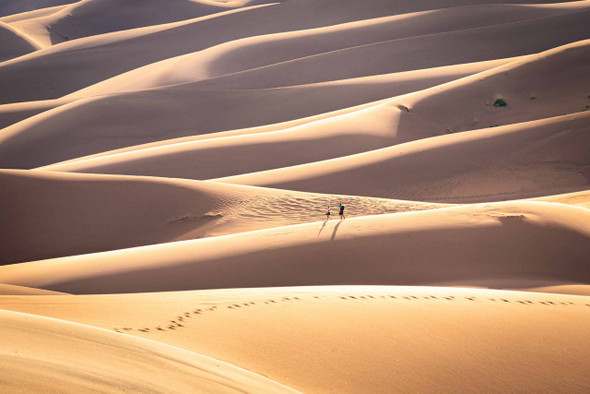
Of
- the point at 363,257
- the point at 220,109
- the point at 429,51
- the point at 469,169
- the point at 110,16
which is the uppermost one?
the point at 110,16

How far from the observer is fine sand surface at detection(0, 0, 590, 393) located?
18.6 feet

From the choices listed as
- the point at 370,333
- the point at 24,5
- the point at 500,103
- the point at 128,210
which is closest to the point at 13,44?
the point at 24,5

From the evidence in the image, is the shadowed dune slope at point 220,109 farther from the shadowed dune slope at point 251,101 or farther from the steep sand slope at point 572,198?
the steep sand slope at point 572,198

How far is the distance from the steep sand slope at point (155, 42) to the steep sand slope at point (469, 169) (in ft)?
115

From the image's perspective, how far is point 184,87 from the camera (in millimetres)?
45531

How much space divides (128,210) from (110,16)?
3018 inches

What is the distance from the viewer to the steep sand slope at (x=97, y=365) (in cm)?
372

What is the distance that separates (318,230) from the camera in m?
12.8

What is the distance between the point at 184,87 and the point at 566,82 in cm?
2534

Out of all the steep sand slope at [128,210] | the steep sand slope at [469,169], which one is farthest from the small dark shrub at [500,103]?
the steep sand slope at [128,210]

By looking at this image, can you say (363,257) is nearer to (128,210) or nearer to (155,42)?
(128,210)

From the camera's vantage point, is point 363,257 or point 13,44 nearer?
point 363,257

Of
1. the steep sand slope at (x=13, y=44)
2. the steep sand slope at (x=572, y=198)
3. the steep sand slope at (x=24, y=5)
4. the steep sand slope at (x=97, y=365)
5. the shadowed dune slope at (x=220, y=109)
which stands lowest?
the steep sand slope at (x=97, y=365)

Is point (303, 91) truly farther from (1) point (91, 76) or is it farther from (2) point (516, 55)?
(1) point (91, 76)
